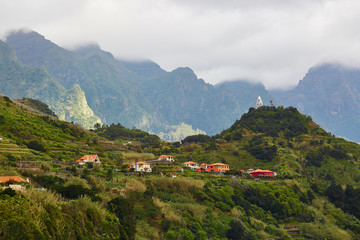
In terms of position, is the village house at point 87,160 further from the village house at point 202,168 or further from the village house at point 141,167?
the village house at point 202,168

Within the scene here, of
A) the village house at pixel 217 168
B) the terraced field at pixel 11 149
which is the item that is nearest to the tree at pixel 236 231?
the terraced field at pixel 11 149

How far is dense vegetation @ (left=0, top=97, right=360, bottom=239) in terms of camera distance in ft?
126

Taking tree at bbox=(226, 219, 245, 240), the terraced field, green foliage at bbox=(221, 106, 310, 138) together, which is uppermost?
green foliage at bbox=(221, 106, 310, 138)

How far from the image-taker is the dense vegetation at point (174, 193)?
3828 centimetres

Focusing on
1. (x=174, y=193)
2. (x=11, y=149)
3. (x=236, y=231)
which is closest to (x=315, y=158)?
(x=174, y=193)

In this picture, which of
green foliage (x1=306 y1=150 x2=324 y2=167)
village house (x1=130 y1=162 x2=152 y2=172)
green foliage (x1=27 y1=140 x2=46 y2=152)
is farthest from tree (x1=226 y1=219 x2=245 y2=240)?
green foliage (x1=306 y1=150 x2=324 y2=167)

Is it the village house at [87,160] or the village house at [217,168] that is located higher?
the village house at [87,160]

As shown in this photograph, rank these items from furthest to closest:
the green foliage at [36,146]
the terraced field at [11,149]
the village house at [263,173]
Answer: the village house at [263,173], the green foliage at [36,146], the terraced field at [11,149]

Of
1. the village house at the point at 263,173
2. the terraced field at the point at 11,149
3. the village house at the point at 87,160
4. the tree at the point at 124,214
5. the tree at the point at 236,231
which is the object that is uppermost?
the terraced field at the point at 11,149

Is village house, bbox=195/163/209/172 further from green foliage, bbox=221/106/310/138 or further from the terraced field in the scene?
the terraced field

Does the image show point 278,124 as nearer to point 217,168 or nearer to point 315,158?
point 315,158

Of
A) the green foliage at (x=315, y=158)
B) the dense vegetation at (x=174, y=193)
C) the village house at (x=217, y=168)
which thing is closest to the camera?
the dense vegetation at (x=174, y=193)

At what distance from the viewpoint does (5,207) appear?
30.2 metres

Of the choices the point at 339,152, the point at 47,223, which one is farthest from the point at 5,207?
the point at 339,152
